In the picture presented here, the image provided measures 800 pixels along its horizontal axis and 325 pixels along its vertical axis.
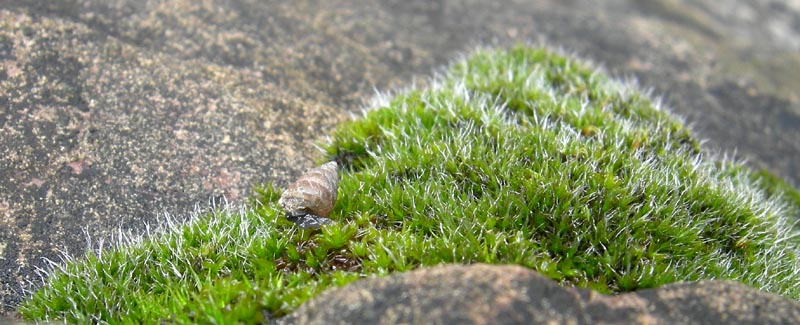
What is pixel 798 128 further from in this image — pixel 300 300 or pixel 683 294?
pixel 300 300

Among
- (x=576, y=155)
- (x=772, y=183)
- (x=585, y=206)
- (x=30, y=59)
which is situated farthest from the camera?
(x=772, y=183)

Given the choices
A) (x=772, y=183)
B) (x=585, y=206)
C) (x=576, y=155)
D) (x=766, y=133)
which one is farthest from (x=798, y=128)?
(x=585, y=206)

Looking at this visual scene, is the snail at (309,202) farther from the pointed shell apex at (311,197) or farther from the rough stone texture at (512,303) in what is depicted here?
the rough stone texture at (512,303)

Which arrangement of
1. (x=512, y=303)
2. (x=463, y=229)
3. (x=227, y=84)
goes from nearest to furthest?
(x=512, y=303), (x=463, y=229), (x=227, y=84)

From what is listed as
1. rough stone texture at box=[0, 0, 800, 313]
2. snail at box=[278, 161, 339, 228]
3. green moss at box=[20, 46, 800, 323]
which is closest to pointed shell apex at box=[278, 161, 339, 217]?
snail at box=[278, 161, 339, 228]

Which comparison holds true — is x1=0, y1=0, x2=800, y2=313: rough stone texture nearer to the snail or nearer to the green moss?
the green moss

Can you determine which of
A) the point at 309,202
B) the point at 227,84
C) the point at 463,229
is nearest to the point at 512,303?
the point at 463,229

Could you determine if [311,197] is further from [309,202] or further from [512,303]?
[512,303]
